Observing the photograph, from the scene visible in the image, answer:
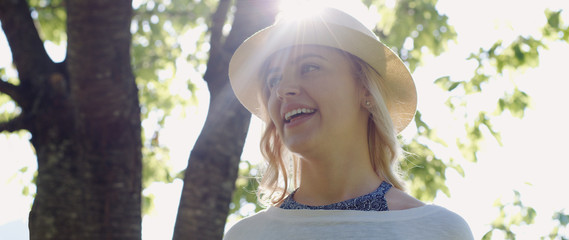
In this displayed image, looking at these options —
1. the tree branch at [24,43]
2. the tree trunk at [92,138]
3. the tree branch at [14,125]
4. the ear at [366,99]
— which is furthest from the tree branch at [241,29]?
the ear at [366,99]

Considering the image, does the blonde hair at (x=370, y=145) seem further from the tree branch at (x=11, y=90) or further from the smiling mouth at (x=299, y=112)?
the tree branch at (x=11, y=90)

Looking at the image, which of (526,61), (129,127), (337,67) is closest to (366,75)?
(337,67)

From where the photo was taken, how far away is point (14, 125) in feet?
12.4

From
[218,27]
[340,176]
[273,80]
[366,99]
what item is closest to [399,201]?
[340,176]

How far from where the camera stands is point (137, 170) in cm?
356

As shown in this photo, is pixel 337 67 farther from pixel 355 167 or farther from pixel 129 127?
pixel 129 127

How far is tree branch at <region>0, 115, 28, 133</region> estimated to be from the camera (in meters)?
3.75

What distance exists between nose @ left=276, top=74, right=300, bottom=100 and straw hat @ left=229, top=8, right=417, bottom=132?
0.52 feet

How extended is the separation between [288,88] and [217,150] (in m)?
1.40

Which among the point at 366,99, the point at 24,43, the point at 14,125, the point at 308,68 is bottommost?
the point at 14,125

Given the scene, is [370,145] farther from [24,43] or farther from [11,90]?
[24,43]

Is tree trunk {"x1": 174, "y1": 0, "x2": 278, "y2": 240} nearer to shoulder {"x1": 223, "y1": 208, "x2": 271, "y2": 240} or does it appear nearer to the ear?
shoulder {"x1": 223, "y1": 208, "x2": 271, "y2": 240}

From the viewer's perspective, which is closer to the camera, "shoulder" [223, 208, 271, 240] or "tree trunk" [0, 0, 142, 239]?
"shoulder" [223, 208, 271, 240]

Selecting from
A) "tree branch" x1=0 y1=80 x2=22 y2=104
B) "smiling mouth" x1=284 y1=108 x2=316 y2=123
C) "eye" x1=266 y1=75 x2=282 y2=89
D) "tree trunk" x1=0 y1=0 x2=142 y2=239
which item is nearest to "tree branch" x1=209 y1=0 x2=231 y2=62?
"tree trunk" x1=0 y1=0 x2=142 y2=239
